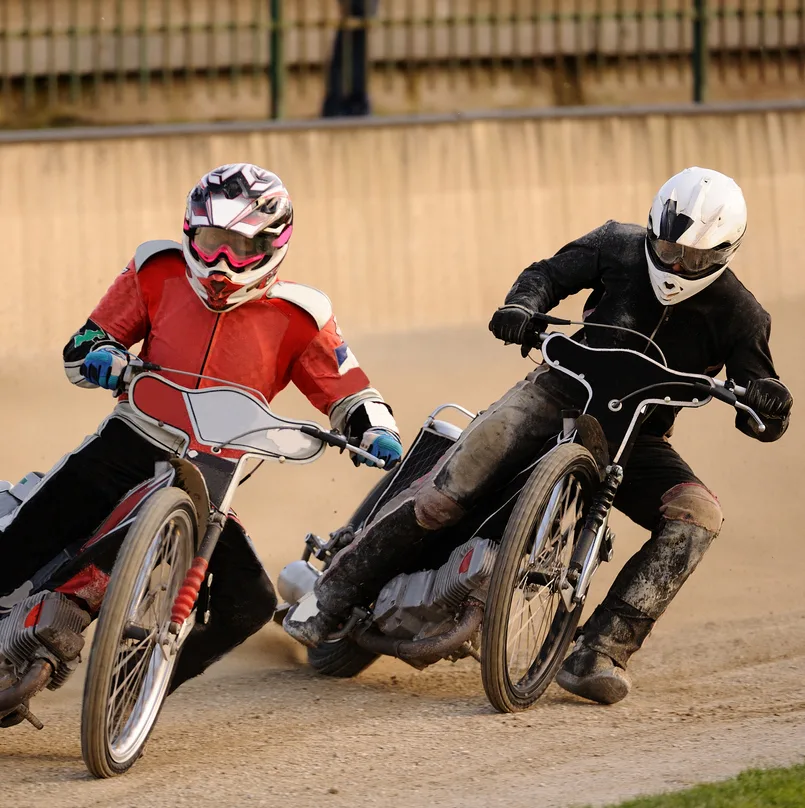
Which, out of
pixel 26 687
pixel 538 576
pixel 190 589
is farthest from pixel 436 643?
pixel 26 687

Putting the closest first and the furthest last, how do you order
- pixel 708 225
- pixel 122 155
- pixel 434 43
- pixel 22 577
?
1. pixel 22 577
2. pixel 708 225
3. pixel 122 155
4. pixel 434 43

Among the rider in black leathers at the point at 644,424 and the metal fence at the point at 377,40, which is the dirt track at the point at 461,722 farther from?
the metal fence at the point at 377,40

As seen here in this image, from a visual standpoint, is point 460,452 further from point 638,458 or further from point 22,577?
point 22,577

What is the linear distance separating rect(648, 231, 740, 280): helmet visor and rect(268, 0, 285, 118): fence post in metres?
6.76

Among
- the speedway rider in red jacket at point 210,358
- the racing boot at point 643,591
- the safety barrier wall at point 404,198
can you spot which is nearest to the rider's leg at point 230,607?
the speedway rider in red jacket at point 210,358

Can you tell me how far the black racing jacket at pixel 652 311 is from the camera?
6.48 metres

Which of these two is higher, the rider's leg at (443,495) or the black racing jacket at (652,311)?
the black racing jacket at (652,311)

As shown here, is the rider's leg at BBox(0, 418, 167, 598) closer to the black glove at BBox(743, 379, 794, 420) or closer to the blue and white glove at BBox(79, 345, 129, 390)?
the blue and white glove at BBox(79, 345, 129, 390)

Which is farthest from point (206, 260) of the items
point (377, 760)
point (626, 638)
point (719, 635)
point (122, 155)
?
point (122, 155)

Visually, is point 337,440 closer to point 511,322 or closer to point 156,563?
point 156,563

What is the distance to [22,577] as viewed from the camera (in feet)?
19.5

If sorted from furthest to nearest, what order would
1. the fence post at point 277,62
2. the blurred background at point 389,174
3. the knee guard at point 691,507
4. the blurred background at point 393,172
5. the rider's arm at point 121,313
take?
the fence post at point 277,62 < the blurred background at point 389,174 < the blurred background at point 393,172 < the knee guard at point 691,507 < the rider's arm at point 121,313

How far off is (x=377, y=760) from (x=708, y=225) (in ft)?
7.84

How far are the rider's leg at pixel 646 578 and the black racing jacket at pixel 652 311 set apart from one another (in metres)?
0.29
